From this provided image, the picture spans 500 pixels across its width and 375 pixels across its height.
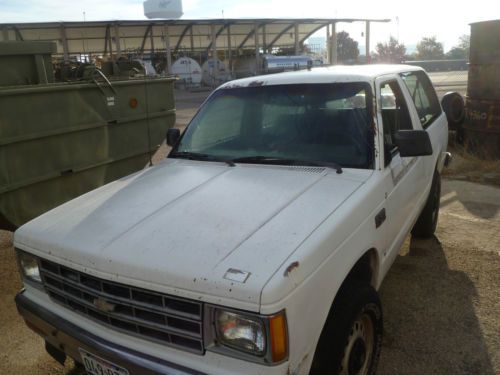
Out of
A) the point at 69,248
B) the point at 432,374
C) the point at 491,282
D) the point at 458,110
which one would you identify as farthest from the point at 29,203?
Answer: the point at 458,110

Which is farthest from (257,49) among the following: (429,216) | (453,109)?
(429,216)

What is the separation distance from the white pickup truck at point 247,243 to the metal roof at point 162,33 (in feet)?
90.0

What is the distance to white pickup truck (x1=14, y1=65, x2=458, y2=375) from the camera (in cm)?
192

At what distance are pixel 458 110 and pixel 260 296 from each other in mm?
7901

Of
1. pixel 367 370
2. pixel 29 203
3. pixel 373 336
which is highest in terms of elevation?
pixel 29 203

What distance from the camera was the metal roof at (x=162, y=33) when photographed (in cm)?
3069

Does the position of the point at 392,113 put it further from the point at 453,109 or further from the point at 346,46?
the point at 346,46

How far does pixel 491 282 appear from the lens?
390cm

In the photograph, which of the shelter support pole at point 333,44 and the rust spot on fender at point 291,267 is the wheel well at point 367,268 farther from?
the shelter support pole at point 333,44

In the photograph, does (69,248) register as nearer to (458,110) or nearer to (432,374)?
(432,374)

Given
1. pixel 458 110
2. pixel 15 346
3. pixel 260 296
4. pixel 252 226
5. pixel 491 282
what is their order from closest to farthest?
pixel 260 296 → pixel 252 226 → pixel 15 346 → pixel 491 282 → pixel 458 110

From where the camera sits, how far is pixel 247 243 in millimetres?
2109

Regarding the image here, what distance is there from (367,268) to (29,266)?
191 centimetres

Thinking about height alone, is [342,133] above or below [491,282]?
above
